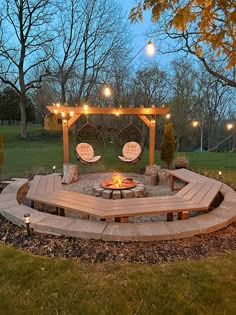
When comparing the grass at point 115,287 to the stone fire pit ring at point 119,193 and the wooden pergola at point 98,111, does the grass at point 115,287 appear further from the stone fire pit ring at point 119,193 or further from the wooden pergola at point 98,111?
the wooden pergola at point 98,111

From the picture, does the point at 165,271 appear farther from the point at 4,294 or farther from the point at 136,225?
the point at 4,294

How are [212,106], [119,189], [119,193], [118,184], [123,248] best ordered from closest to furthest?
1. [123,248]
2. [119,193]
3. [119,189]
4. [118,184]
5. [212,106]

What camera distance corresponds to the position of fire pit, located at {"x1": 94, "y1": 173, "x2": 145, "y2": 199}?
459cm

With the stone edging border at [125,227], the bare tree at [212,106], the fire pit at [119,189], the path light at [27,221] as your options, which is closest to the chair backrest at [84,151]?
the fire pit at [119,189]

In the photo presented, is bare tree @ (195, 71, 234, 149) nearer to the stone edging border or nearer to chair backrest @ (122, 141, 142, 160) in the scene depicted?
chair backrest @ (122, 141, 142, 160)

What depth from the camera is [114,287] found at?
6.05 feet

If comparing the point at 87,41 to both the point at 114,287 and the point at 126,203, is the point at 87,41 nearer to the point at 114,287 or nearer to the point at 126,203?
the point at 126,203

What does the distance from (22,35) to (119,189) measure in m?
14.3

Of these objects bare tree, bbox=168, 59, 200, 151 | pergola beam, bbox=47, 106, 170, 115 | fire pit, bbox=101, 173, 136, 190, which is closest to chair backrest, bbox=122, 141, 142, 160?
pergola beam, bbox=47, 106, 170, 115

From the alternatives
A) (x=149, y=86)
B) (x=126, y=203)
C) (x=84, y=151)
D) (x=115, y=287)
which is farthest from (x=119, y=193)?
(x=149, y=86)

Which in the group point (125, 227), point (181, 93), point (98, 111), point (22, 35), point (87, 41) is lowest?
point (125, 227)

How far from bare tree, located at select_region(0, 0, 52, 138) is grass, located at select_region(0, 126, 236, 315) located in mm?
14344

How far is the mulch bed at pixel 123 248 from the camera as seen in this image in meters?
2.28

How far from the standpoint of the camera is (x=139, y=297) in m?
1.75
